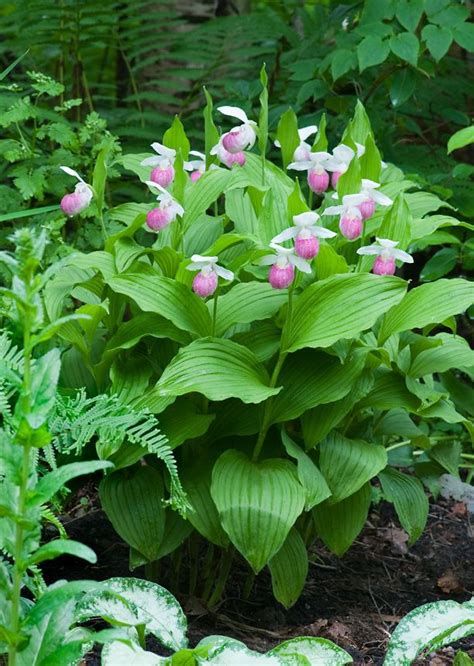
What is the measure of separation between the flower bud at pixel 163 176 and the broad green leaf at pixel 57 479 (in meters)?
0.93

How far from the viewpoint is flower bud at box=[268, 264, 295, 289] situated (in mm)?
1765

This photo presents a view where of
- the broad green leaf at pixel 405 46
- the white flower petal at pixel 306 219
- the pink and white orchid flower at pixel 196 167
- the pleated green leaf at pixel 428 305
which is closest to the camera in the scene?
the white flower petal at pixel 306 219

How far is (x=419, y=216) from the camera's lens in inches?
91.7

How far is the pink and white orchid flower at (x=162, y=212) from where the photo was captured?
1.93 meters

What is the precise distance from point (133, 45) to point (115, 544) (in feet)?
8.38

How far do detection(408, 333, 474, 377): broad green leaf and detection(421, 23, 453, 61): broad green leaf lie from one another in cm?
126

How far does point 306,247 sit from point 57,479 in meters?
0.74

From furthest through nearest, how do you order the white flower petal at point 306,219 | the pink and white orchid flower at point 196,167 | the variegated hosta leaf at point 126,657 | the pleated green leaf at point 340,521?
the pink and white orchid flower at point 196,167 → the pleated green leaf at point 340,521 → the white flower petal at point 306,219 → the variegated hosta leaf at point 126,657

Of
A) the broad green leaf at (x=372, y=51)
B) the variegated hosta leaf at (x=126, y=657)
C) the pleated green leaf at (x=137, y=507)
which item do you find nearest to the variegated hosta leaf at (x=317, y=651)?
the variegated hosta leaf at (x=126, y=657)

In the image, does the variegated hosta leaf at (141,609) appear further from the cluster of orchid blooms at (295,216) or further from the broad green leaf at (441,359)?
the broad green leaf at (441,359)

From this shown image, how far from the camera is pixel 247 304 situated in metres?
2.00

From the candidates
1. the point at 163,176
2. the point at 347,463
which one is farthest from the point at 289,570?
the point at 163,176

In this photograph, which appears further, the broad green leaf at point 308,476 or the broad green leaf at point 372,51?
the broad green leaf at point 372,51

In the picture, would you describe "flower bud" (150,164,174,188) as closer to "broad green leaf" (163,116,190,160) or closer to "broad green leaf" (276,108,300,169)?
"broad green leaf" (163,116,190,160)
